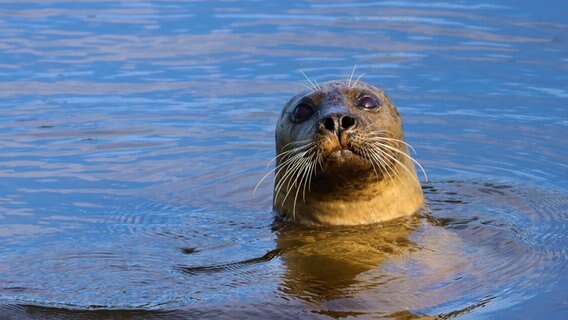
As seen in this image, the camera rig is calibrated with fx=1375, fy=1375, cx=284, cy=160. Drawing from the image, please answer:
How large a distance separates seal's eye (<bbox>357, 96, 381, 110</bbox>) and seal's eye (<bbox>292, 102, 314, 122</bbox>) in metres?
0.31

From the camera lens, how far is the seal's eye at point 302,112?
8500 mm

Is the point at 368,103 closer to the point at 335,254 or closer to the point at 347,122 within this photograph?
the point at 347,122

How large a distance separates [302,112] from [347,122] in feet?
1.77

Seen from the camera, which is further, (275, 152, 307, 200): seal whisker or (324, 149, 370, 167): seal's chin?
(275, 152, 307, 200): seal whisker

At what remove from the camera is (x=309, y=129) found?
8258mm

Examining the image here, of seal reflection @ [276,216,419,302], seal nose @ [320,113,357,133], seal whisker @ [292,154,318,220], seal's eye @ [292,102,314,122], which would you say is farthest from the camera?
seal's eye @ [292,102,314,122]

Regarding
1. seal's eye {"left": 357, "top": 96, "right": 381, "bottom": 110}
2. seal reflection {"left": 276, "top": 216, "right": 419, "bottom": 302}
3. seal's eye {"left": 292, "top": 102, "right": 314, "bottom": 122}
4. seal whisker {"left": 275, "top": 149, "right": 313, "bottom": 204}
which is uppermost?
seal's eye {"left": 357, "top": 96, "right": 381, "bottom": 110}

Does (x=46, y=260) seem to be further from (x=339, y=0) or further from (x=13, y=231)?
(x=339, y=0)

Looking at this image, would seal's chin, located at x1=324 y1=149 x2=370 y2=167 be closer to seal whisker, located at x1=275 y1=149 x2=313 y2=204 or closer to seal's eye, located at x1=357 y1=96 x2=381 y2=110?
seal whisker, located at x1=275 y1=149 x2=313 y2=204

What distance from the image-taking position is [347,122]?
806 centimetres

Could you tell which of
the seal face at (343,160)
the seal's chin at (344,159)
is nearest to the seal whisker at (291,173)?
the seal face at (343,160)

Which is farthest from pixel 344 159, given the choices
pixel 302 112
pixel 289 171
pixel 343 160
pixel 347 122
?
pixel 302 112

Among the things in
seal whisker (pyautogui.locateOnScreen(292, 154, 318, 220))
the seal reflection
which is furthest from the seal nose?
the seal reflection

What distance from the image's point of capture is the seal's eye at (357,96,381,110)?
28.0 feet
